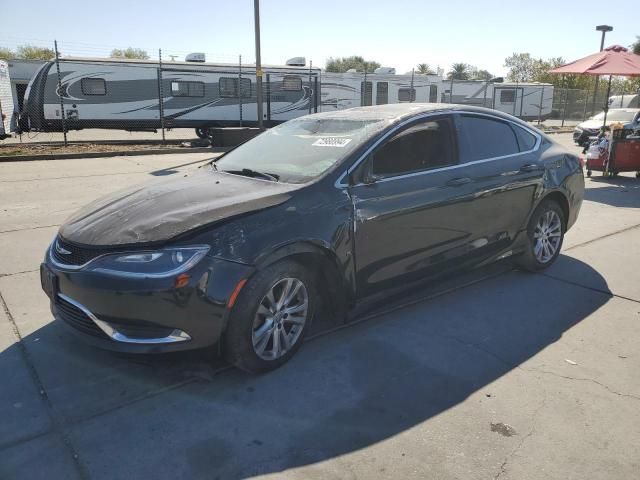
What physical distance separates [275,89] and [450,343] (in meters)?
18.7

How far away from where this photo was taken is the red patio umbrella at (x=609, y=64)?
12.3 m

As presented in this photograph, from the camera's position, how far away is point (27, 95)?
17375 millimetres

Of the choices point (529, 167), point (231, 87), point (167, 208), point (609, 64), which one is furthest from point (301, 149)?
point (231, 87)

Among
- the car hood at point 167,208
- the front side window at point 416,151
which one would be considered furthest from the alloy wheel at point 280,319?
the front side window at point 416,151

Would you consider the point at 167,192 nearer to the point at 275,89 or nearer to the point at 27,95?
the point at 27,95

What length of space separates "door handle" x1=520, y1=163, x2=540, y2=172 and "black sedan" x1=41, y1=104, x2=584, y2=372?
28mm

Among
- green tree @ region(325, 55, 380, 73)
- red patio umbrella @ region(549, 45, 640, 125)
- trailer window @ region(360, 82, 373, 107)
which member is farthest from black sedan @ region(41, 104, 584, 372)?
green tree @ region(325, 55, 380, 73)

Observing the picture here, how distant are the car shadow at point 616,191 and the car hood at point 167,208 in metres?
7.44

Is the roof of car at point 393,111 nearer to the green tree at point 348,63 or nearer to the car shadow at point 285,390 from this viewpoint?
the car shadow at point 285,390

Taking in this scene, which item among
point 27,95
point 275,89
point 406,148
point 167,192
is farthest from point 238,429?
point 275,89

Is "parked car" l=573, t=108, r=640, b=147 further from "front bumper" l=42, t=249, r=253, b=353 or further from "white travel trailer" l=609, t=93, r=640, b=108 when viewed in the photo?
"front bumper" l=42, t=249, r=253, b=353

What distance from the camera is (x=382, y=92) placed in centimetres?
2445

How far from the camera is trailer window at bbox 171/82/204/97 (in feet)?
63.1

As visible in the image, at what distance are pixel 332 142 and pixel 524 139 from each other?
7.22ft
